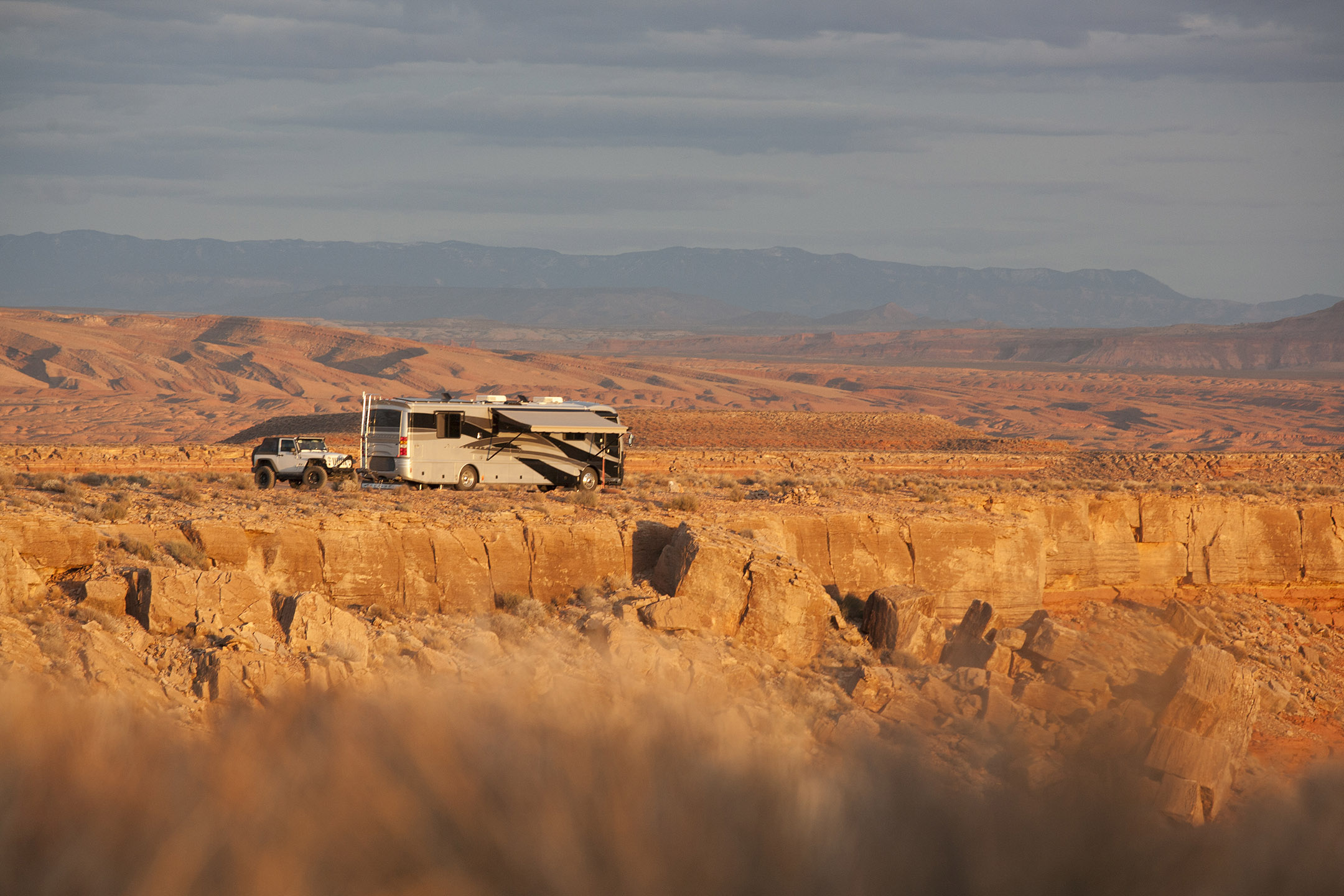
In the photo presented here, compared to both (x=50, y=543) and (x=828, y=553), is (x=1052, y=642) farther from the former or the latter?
(x=50, y=543)

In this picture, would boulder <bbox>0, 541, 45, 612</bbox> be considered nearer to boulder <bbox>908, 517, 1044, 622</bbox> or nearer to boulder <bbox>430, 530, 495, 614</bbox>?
boulder <bbox>430, 530, 495, 614</bbox>

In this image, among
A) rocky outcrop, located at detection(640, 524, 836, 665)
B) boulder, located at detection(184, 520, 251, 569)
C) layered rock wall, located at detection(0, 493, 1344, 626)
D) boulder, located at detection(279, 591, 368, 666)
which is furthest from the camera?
rocky outcrop, located at detection(640, 524, 836, 665)

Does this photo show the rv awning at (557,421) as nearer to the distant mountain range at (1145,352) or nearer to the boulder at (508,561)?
the boulder at (508,561)

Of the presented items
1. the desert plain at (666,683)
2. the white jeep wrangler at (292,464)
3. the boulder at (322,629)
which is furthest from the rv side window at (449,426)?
the boulder at (322,629)

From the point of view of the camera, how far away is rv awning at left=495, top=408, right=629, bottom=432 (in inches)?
950

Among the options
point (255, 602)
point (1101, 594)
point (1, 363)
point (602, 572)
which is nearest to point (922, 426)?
point (1101, 594)

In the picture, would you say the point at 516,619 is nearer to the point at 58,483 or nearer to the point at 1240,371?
the point at 58,483

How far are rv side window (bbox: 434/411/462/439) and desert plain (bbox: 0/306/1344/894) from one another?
170 cm

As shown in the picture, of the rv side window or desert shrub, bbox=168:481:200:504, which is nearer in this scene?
desert shrub, bbox=168:481:200:504

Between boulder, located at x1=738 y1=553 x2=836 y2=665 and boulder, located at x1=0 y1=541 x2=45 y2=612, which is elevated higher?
boulder, located at x1=0 y1=541 x2=45 y2=612

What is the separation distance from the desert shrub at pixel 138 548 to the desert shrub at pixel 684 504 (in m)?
8.50

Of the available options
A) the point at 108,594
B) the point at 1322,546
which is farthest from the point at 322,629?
the point at 1322,546

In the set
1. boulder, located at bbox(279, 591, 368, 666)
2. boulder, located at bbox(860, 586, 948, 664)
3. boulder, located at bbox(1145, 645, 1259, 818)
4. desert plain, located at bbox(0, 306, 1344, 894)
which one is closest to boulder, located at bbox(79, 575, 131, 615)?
desert plain, located at bbox(0, 306, 1344, 894)

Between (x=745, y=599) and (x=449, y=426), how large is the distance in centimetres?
1018
